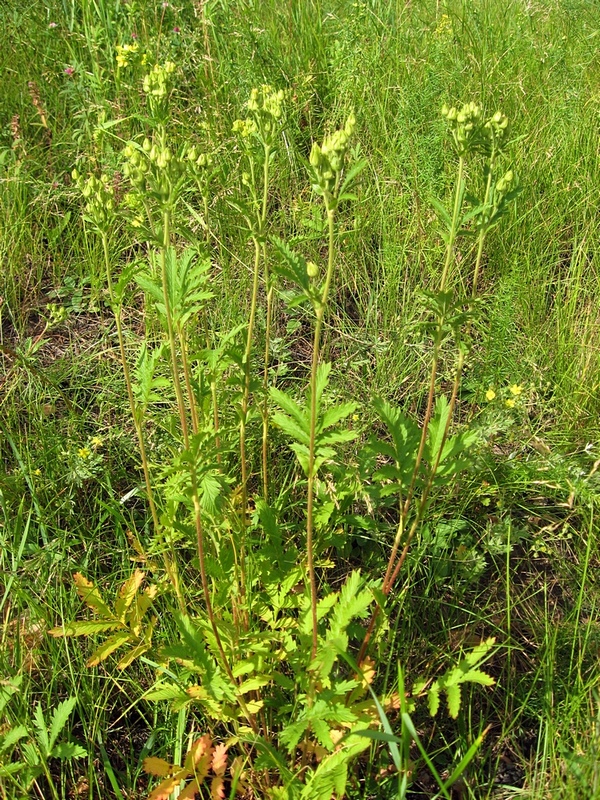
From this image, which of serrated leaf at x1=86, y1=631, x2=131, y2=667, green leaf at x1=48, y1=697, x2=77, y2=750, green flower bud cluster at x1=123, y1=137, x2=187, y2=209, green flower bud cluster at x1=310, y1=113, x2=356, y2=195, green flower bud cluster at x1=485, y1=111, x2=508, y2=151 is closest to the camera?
green flower bud cluster at x1=310, y1=113, x2=356, y2=195

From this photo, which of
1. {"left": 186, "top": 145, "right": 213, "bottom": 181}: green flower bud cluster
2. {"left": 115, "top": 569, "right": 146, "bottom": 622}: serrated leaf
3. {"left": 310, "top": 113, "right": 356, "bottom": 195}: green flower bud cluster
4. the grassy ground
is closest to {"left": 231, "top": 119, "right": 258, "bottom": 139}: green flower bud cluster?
{"left": 186, "top": 145, "right": 213, "bottom": 181}: green flower bud cluster

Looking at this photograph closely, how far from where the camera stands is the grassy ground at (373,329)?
6.03 ft

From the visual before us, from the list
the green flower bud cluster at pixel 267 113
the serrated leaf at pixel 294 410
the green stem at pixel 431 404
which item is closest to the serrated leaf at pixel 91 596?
the green stem at pixel 431 404

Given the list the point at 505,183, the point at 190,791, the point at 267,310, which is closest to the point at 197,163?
the point at 267,310

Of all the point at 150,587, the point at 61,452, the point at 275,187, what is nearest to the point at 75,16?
the point at 275,187

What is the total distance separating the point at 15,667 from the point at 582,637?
57.9 inches

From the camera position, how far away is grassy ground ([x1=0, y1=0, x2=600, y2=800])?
1837mm

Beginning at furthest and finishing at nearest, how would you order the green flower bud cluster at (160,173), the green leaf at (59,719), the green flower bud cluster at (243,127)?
the green flower bud cluster at (243,127) → the green leaf at (59,719) → the green flower bud cluster at (160,173)

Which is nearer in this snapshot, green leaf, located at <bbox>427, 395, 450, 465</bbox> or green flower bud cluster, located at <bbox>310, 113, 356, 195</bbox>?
green flower bud cluster, located at <bbox>310, 113, 356, 195</bbox>

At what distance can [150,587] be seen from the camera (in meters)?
1.96

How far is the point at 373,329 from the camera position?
2729 mm

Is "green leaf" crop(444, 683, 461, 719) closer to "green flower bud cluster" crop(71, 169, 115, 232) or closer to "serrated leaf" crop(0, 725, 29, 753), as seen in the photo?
"serrated leaf" crop(0, 725, 29, 753)

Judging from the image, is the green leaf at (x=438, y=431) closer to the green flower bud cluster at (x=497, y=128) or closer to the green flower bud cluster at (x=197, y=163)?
the green flower bud cluster at (x=497, y=128)

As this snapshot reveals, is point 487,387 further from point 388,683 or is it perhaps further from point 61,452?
point 61,452
